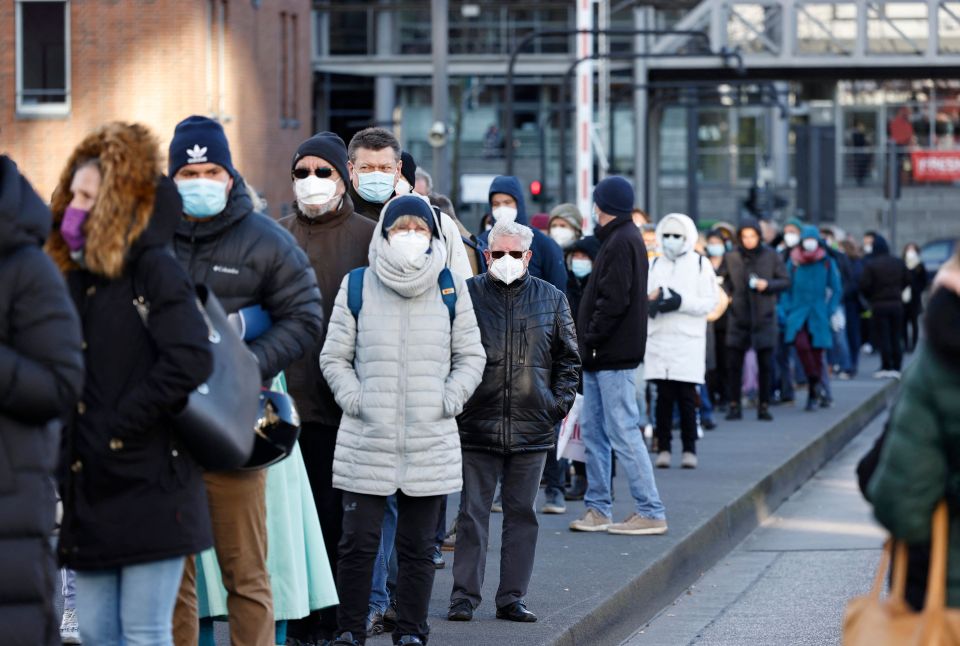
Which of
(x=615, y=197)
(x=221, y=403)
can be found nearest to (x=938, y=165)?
(x=615, y=197)

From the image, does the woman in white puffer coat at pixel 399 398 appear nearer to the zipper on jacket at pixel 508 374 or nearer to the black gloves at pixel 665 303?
the zipper on jacket at pixel 508 374

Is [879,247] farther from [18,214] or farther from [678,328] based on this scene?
[18,214]

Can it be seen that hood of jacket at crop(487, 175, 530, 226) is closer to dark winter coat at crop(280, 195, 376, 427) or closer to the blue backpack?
dark winter coat at crop(280, 195, 376, 427)

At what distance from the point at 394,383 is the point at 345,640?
97 centimetres

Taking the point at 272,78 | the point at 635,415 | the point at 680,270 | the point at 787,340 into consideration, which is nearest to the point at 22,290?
the point at 635,415

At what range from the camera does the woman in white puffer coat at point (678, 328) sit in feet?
47.4

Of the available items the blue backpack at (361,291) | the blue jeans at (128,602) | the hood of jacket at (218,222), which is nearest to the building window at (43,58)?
the blue backpack at (361,291)

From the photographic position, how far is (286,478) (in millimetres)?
6801

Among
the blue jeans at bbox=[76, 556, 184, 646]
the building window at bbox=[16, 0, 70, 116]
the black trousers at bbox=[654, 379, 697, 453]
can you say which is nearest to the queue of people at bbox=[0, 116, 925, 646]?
the blue jeans at bbox=[76, 556, 184, 646]

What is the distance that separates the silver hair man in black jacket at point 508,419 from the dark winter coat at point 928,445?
157 inches

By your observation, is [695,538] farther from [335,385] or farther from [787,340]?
[787,340]

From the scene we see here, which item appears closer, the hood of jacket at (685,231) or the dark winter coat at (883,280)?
the hood of jacket at (685,231)

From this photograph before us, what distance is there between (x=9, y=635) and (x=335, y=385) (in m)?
2.57

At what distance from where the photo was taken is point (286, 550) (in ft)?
22.4
